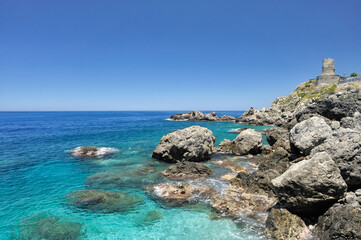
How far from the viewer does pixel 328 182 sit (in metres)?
10.3

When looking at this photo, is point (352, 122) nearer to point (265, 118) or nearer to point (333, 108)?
point (333, 108)

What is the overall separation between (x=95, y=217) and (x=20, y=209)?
631cm

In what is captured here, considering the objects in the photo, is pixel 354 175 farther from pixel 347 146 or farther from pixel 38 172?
pixel 38 172

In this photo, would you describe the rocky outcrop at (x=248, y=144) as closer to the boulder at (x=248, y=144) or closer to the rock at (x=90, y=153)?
the boulder at (x=248, y=144)

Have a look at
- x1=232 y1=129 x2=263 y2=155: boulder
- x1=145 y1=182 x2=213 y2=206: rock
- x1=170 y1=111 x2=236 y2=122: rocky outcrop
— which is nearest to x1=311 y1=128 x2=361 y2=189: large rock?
x1=145 y1=182 x2=213 y2=206: rock

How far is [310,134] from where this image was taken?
21.2 m

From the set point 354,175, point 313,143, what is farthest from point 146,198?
point 313,143

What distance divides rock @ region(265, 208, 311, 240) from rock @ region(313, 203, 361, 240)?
0.64 metres

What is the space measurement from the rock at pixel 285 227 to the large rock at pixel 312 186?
610mm

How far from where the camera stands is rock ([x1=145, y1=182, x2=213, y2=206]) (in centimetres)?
1541

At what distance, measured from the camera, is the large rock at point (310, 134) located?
20.5 meters

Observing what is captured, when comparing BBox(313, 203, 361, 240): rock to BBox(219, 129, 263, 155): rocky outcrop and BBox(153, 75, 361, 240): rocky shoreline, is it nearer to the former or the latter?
BBox(153, 75, 361, 240): rocky shoreline

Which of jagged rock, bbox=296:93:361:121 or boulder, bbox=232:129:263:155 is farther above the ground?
jagged rock, bbox=296:93:361:121

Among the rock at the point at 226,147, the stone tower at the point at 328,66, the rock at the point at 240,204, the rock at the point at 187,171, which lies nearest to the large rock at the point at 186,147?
the rock at the point at 187,171
